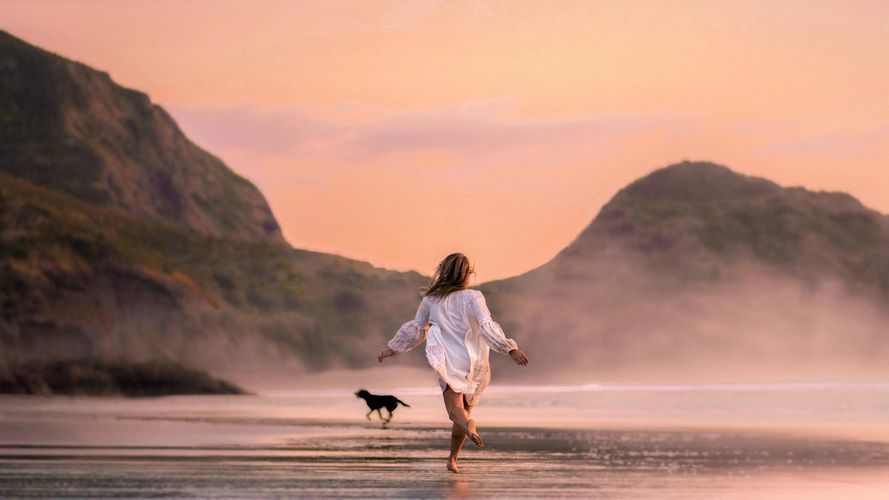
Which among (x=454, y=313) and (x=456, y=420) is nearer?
(x=456, y=420)

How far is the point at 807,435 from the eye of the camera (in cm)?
2128

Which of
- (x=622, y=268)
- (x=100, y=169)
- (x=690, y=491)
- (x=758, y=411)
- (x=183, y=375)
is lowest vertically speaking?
(x=690, y=491)

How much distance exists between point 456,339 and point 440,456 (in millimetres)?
2578

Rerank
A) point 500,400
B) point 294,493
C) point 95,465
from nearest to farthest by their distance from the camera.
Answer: point 294,493 → point 95,465 → point 500,400

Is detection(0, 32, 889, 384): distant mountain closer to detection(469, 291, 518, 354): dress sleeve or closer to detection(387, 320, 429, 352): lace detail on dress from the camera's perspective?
detection(387, 320, 429, 352): lace detail on dress

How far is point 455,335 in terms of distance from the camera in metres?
14.7

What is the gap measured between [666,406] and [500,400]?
6.73 m

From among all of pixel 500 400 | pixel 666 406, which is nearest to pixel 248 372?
pixel 500 400

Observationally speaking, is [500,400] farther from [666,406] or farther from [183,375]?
[183,375]

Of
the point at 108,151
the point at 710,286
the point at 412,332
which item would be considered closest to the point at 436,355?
the point at 412,332

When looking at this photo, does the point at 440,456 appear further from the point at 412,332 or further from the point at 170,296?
the point at 170,296

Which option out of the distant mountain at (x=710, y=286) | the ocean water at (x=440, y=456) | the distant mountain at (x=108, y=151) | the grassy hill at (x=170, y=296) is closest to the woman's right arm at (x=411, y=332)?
the ocean water at (x=440, y=456)

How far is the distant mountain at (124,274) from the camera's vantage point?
103438 millimetres

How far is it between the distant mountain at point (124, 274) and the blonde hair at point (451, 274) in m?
82.9
